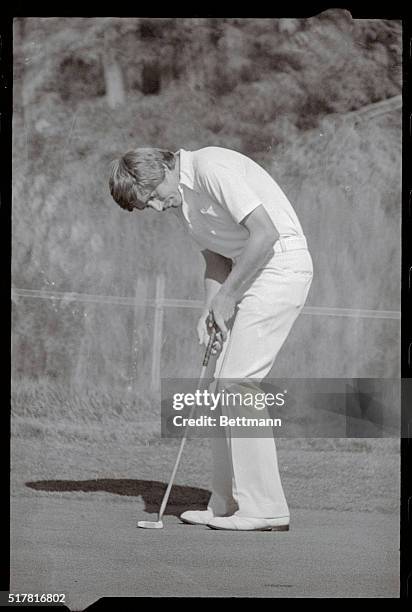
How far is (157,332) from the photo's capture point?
4.68 meters

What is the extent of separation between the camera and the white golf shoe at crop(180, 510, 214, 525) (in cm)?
473

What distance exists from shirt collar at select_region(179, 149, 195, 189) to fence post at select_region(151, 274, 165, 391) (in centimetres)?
44

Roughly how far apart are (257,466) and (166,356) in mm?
652

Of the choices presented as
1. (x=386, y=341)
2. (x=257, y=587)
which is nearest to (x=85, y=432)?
(x=257, y=587)

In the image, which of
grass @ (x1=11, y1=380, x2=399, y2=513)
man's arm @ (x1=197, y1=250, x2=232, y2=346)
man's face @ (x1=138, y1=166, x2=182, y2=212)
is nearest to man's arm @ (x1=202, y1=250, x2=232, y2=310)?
man's arm @ (x1=197, y1=250, x2=232, y2=346)

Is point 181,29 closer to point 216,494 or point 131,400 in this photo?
point 131,400

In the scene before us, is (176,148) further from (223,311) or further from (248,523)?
(248,523)

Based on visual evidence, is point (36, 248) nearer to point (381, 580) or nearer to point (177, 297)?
point (177, 297)

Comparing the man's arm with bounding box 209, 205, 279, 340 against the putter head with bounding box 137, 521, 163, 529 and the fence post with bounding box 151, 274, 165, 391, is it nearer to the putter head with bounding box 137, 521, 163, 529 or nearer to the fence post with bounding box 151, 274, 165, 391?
the fence post with bounding box 151, 274, 165, 391

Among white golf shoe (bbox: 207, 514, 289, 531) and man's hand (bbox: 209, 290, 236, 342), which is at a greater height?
man's hand (bbox: 209, 290, 236, 342)

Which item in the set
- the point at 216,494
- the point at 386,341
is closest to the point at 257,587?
the point at 216,494

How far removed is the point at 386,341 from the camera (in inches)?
185

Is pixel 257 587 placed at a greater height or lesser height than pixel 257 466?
lesser

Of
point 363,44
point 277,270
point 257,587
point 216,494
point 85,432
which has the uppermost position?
point 363,44
